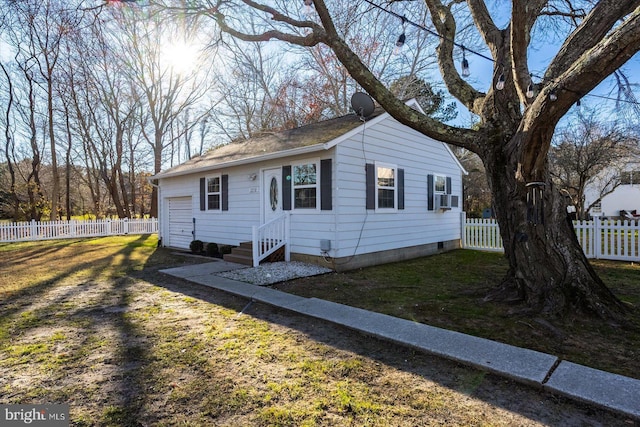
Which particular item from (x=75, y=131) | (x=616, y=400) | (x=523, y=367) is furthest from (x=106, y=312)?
(x=75, y=131)

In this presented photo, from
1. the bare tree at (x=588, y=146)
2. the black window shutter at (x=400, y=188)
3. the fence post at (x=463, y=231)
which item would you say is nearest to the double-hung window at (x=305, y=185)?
the black window shutter at (x=400, y=188)

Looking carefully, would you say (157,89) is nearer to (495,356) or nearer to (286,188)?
(286,188)

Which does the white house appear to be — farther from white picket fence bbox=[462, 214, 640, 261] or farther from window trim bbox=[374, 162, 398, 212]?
white picket fence bbox=[462, 214, 640, 261]

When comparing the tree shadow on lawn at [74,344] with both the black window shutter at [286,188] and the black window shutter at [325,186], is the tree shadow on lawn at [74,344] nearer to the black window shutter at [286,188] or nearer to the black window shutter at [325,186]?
the black window shutter at [286,188]

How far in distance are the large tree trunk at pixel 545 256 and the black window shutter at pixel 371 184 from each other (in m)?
3.67

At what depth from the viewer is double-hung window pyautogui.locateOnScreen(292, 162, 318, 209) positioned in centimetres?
806

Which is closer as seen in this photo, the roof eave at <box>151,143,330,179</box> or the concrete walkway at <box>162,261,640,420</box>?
the concrete walkway at <box>162,261,640,420</box>

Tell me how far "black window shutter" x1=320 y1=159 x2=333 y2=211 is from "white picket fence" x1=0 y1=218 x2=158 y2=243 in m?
15.7

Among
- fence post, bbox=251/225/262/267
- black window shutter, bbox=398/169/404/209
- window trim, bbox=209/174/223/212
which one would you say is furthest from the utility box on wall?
window trim, bbox=209/174/223/212

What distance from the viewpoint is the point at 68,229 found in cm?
1703

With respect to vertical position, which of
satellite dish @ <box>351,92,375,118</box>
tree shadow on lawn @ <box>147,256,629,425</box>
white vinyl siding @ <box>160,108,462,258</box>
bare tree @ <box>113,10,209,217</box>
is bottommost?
tree shadow on lawn @ <box>147,256,629,425</box>

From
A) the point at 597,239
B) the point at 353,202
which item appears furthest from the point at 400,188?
the point at 597,239

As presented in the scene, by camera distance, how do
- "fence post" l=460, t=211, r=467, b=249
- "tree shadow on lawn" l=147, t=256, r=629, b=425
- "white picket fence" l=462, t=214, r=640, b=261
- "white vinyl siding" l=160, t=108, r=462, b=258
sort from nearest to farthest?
1. "tree shadow on lawn" l=147, t=256, r=629, b=425
2. "white vinyl siding" l=160, t=108, r=462, b=258
3. "white picket fence" l=462, t=214, r=640, b=261
4. "fence post" l=460, t=211, r=467, b=249

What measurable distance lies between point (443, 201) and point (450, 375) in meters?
8.90
